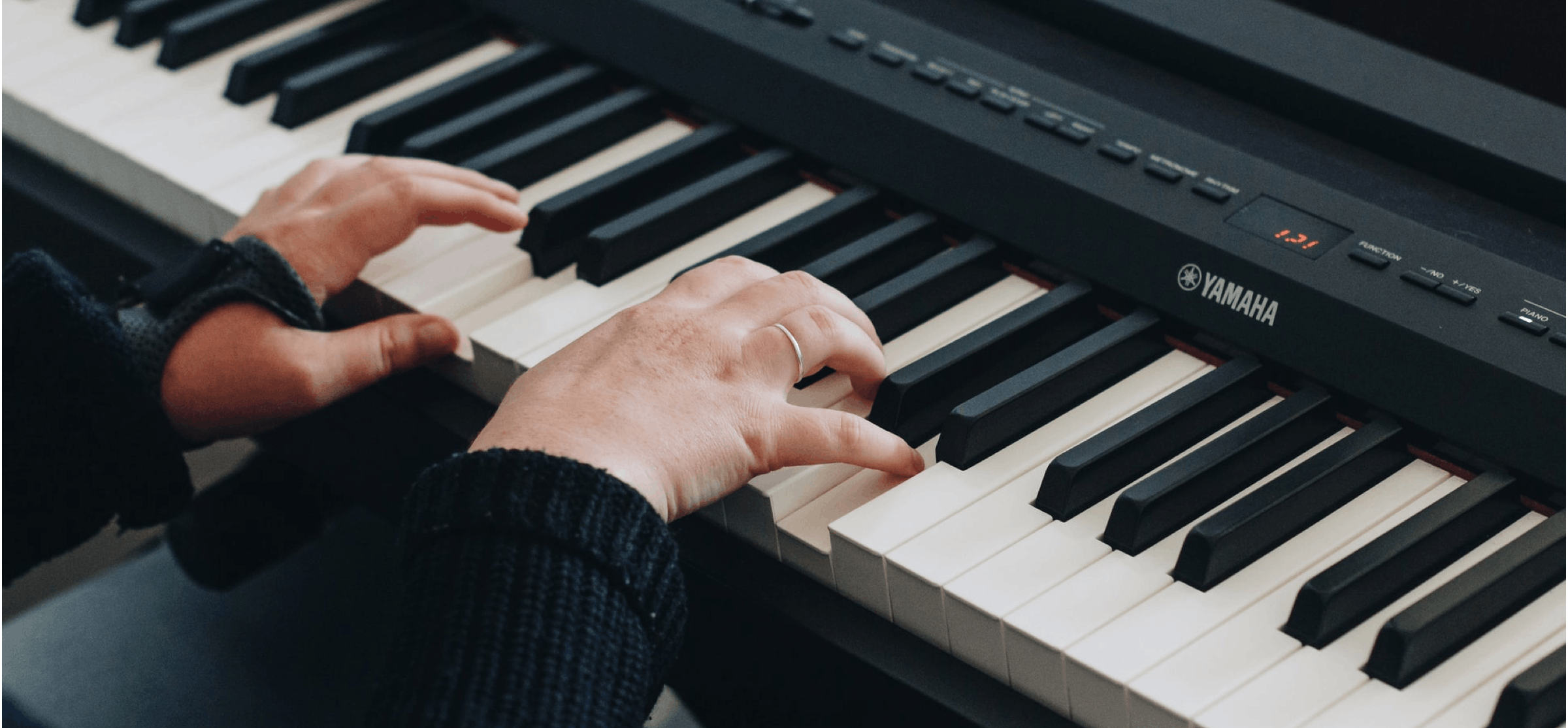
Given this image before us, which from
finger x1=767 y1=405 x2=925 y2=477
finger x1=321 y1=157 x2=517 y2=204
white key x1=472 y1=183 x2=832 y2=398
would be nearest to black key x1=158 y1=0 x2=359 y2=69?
finger x1=321 y1=157 x2=517 y2=204

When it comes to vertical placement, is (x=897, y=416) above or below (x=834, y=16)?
below

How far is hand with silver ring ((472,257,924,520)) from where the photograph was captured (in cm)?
106

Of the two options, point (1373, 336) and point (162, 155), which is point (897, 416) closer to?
point (1373, 336)

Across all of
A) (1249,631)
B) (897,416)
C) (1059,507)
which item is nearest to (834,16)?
(897,416)

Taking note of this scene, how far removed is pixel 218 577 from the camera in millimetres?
1752

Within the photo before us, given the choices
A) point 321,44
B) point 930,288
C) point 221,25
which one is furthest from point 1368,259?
point 221,25

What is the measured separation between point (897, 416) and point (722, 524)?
0.53 ft

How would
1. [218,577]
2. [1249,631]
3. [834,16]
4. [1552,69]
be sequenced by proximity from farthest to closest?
[218,577]
[834,16]
[1552,69]
[1249,631]

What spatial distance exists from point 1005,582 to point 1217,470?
0.63 ft

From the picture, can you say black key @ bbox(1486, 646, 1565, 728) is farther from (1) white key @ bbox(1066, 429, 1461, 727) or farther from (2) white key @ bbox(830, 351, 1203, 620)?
(2) white key @ bbox(830, 351, 1203, 620)

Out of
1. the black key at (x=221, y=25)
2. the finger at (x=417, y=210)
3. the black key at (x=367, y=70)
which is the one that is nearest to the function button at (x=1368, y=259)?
the finger at (x=417, y=210)

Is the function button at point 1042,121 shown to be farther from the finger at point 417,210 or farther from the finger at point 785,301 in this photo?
the finger at point 417,210

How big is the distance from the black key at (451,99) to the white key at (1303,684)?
41.5 inches

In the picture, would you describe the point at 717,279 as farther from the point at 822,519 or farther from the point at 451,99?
the point at 451,99
